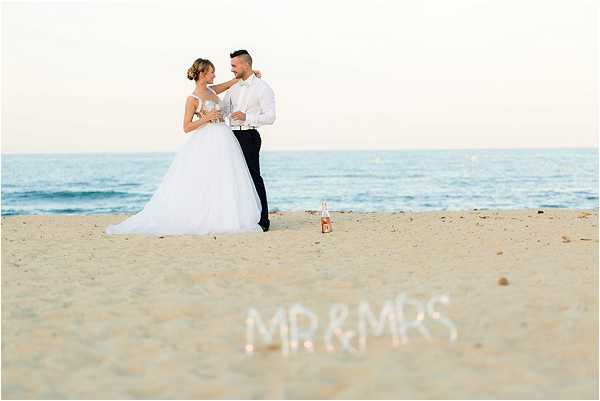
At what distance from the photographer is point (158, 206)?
34.0ft

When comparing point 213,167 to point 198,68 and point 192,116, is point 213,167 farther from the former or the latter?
point 198,68

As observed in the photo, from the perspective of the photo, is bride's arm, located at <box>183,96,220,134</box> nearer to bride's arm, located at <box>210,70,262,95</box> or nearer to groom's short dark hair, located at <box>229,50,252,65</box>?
bride's arm, located at <box>210,70,262,95</box>

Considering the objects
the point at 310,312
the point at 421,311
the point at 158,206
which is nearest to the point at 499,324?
the point at 421,311

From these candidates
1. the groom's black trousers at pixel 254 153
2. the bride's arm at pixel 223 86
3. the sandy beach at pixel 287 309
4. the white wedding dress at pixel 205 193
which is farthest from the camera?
the bride's arm at pixel 223 86

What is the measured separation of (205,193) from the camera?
10258mm

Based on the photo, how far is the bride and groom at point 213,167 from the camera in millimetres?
10180

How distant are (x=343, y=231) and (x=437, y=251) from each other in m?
2.61

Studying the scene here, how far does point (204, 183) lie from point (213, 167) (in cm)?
30

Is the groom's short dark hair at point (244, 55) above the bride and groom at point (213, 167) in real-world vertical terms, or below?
above

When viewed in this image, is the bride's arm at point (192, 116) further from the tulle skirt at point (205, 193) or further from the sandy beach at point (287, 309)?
the sandy beach at point (287, 309)

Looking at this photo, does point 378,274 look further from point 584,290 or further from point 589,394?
point 589,394

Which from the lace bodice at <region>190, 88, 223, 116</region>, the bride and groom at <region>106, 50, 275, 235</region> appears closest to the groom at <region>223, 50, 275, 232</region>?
the bride and groom at <region>106, 50, 275, 235</region>

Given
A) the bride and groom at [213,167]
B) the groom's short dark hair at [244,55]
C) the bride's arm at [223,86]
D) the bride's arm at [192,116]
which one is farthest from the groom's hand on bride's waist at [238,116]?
the groom's short dark hair at [244,55]

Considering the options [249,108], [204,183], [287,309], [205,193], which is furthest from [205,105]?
[287,309]
